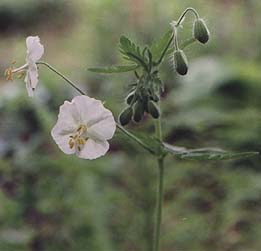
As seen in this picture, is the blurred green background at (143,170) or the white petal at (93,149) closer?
the white petal at (93,149)

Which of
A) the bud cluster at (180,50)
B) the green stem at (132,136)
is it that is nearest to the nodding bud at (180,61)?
the bud cluster at (180,50)

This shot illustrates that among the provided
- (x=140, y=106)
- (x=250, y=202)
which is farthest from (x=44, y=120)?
(x=140, y=106)

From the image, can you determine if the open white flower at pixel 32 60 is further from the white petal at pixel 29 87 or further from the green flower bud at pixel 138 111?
the green flower bud at pixel 138 111

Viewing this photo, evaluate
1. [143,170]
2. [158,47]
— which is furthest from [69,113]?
[143,170]

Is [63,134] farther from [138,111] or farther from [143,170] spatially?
[143,170]

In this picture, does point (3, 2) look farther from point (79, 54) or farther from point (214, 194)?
point (214, 194)

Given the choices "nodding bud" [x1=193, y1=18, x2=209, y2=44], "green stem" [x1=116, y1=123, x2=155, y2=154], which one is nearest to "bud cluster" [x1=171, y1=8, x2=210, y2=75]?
"nodding bud" [x1=193, y1=18, x2=209, y2=44]

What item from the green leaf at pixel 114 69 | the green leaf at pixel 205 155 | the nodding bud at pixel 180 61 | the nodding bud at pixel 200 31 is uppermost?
the nodding bud at pixel 200 31
